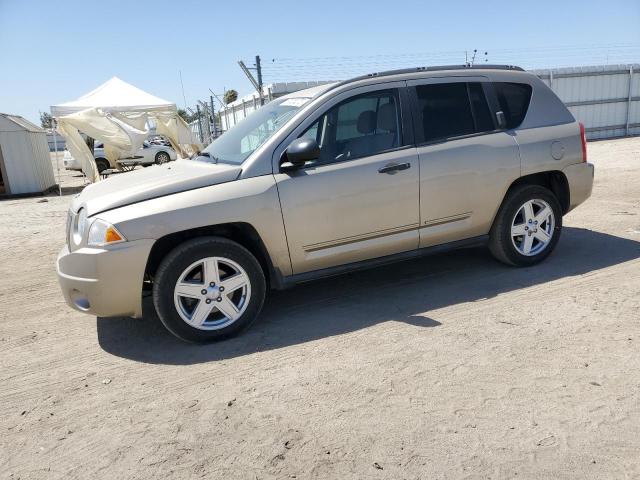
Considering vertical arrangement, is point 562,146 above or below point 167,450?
above

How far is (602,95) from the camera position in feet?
72.1

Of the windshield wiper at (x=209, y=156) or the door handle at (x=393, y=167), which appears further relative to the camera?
the windshield wiper at (x=209, y=156)

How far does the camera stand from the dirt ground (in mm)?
2496

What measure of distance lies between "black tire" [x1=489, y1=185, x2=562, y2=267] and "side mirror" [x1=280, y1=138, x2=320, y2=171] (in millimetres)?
1983

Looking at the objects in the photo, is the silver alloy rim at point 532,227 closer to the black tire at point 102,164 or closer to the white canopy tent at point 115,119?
the white canopy tent at point 115,119

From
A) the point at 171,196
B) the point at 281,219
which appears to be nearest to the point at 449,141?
the point at 281,219

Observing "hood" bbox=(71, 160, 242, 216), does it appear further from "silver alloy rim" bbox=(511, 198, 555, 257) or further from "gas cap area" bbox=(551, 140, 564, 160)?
"gas cap area" bbox=(551, 140, 564, 160)

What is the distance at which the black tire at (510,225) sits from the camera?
4.82m

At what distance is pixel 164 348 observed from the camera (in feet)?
12.6

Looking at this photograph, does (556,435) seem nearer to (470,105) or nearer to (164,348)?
(164,348)

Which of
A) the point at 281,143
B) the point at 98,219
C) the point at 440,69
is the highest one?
the point at 440,69

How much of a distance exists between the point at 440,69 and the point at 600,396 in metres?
3.10

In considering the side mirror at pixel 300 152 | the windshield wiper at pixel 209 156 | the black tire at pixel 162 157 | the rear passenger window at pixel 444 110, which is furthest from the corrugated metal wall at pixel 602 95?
the side mirror at pixel 300 152

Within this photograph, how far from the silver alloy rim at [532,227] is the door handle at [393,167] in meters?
1.32
